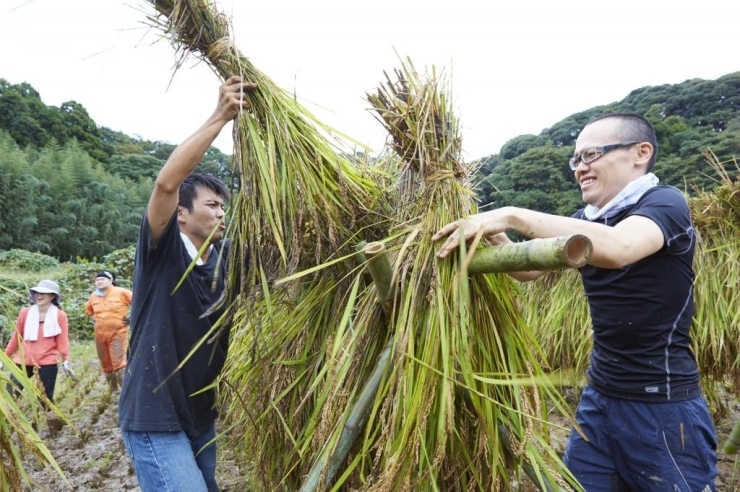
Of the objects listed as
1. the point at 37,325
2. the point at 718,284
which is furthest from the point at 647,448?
the point at 37,325

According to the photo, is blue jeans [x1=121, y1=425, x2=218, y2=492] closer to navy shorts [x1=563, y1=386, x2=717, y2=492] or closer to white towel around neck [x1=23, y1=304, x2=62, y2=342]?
navy shorts [x1=563, y1=386, x2=717, y2=492]

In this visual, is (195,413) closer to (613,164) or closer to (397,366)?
(397,366)

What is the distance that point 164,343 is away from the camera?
5.46 feet

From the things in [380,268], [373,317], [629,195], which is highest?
[629,195]

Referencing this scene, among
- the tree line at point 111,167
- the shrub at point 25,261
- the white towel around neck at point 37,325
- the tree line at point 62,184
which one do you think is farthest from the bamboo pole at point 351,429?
the shrub at point 25,261

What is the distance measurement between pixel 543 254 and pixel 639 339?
34.2 inches

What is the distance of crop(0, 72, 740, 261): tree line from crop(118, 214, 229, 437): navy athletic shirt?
455 inches

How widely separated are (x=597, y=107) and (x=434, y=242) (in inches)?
1195

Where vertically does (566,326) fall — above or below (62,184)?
below

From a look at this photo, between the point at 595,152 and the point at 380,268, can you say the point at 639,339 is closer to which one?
the point at 595,152

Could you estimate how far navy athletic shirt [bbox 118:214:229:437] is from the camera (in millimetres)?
1637

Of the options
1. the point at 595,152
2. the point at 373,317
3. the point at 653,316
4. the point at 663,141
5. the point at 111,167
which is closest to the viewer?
the point at 373,317

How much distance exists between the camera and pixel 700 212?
347 cm

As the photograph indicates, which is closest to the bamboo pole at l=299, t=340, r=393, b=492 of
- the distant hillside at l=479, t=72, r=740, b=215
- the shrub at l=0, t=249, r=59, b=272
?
the distant hillside at l=479, t=72, r=740, b=215
